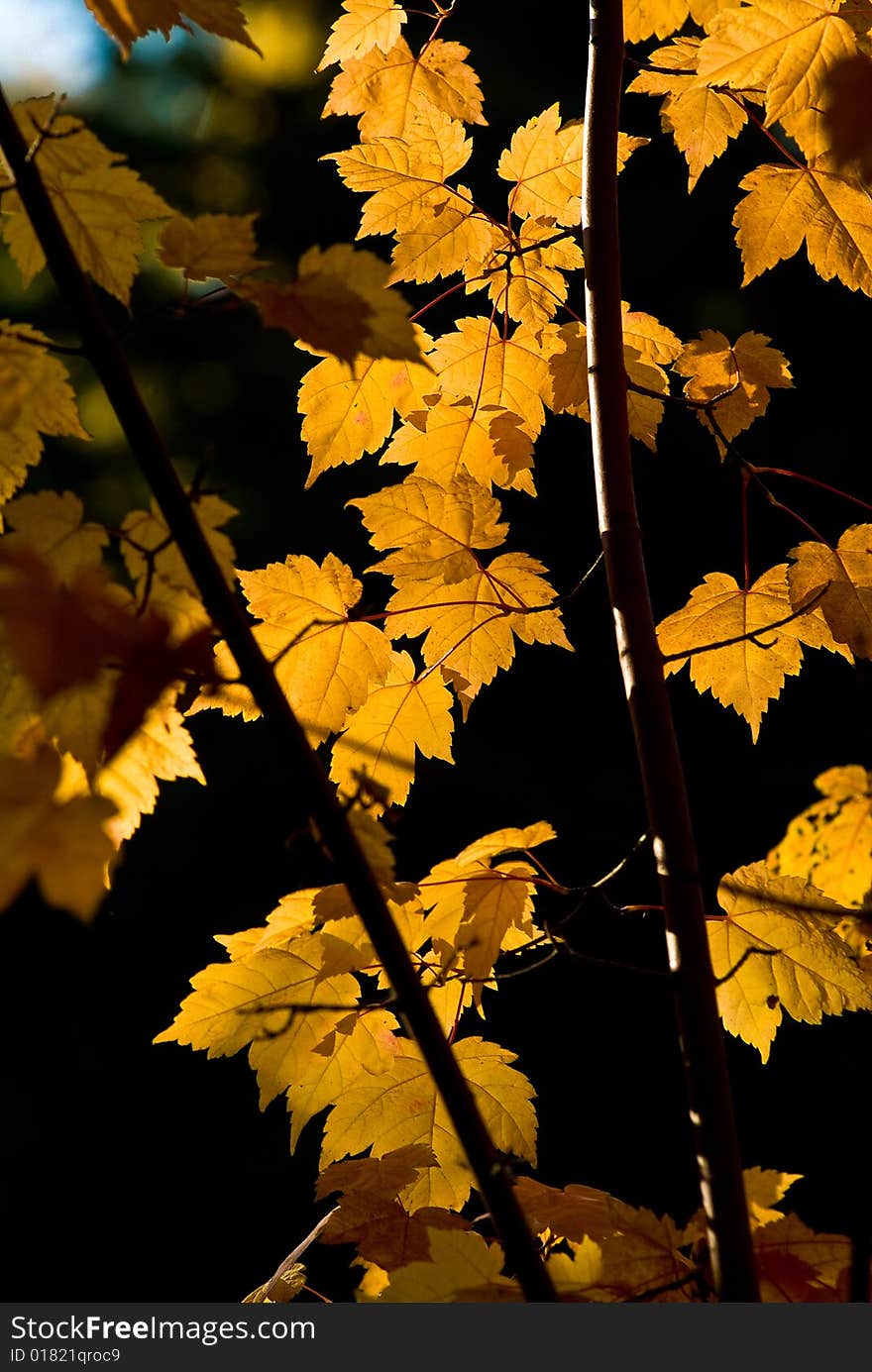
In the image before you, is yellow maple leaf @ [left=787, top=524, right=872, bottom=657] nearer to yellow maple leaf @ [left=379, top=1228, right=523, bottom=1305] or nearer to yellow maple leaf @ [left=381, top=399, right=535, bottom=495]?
yellow maple leaf @ [left=381, top=399, right=535, bottom=495]

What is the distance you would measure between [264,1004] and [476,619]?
446 millimetres

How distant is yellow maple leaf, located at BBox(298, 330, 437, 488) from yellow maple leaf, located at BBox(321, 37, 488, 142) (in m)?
0.26

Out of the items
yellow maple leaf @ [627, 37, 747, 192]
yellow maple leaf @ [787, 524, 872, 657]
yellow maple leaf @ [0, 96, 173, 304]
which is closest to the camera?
yellow maple leaf @ [0, 96, 173, 304]

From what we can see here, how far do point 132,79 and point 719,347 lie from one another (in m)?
6.01

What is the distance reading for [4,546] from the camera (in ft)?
2.19

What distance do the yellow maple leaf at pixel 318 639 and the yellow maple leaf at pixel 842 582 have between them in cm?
41

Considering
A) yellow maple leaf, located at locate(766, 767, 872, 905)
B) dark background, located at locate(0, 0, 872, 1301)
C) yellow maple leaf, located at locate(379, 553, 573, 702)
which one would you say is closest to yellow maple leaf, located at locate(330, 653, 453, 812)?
yellow maple leaf, located at locate(379, 553, 573, 702)

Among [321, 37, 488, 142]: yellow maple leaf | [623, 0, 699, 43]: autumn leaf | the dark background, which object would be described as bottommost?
the dark background

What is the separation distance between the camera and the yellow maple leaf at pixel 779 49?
886 millimetres

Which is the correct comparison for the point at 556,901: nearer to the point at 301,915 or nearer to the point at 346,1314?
the point at 301,915

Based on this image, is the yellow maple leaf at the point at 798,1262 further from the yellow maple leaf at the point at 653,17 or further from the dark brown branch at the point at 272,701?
the yellow maple leaf at the point at 653,17

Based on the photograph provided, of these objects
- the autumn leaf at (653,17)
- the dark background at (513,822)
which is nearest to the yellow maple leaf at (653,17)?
the autumn leaf at (653,17)

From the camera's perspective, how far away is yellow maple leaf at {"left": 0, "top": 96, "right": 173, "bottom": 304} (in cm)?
85

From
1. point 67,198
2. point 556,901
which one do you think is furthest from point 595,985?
point 67,198
